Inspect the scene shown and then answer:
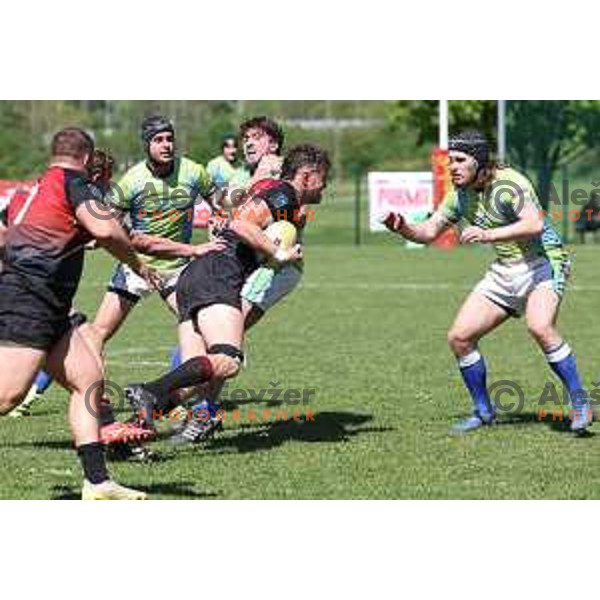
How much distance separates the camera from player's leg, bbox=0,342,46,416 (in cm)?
779

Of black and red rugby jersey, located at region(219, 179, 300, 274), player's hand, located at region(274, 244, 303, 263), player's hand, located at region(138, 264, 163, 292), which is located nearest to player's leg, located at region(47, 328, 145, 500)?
player's hand, located at region(138, 264, 163, 292)

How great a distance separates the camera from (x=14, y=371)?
25.6 feet

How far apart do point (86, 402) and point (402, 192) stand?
2545cm

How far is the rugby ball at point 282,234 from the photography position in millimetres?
9469

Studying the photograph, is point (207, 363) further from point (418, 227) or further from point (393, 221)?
point (418, 227)

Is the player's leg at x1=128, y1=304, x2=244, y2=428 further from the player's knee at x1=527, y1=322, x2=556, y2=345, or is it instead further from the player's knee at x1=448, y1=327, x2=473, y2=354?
the player's knee at x1=527, y1=322, x2=556, y2=345

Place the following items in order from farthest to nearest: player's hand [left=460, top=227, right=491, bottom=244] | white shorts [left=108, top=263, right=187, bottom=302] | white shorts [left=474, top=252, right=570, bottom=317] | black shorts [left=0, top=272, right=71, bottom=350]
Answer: white shorts [left=108, top=263, right=187, bottom=302] < white shorts [left=474, top=252, right=570, bottom=317] < player's hand [left=460, top=227, right=491, bottom=244] < black shorts [left=0, top=272, right=71, bottom=350]

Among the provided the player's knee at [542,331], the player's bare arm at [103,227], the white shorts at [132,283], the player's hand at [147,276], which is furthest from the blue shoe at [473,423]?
the player's bare arm at [103,227]

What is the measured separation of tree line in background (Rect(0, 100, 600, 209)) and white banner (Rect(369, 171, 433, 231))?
5.29 m

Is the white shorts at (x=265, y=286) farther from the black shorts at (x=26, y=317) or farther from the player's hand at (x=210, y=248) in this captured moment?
the black shorts at (x=26, y=317)

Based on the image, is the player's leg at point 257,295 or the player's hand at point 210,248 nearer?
the player's hand at point 210,248

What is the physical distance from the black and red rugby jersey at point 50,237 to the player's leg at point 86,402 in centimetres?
25

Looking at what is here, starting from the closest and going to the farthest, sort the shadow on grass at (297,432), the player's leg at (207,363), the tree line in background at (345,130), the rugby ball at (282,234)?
the player's leg at (207,363) → the rugby ball at (282,234) → the shadow on grass at (297,432) → the tree line in background at (345,130)

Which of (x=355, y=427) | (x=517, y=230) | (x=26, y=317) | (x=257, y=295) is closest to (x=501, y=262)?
(x=517, y=230)
